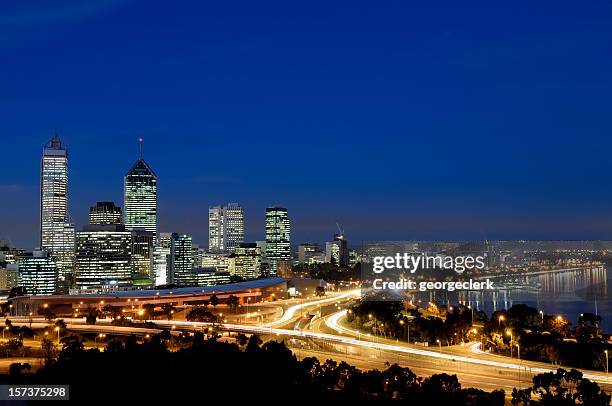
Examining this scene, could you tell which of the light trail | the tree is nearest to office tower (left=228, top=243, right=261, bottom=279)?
the light trail

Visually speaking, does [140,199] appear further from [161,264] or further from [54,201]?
[161,264]

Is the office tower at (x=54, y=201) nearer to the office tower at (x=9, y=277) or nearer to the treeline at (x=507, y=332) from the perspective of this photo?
the office tower at (x=9, y=277)

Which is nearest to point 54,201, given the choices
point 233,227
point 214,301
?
point 233,227

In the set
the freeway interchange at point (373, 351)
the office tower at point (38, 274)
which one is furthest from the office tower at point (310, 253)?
the freeway interchange at point (373, 351)

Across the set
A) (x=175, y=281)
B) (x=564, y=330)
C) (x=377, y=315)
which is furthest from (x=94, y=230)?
(x=564, y=330)

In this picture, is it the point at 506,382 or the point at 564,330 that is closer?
the point at 506,382

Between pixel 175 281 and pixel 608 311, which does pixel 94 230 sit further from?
pixel 608 311
